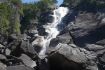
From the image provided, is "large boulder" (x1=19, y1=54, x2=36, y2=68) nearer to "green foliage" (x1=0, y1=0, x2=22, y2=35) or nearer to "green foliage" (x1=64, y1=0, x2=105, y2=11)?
"green foliage" (x1=0, y1=0, x2=22, y2=35)

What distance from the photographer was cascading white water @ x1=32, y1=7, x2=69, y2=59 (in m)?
65.6

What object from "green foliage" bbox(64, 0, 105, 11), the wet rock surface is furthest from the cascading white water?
"green foliage" bbox(64, 0, 105, 11)

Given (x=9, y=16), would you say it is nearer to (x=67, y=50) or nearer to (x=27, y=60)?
(x=27, y=60)

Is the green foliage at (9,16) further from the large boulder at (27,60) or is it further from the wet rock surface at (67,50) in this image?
the large boulder at (27,60)

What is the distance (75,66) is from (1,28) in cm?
2915

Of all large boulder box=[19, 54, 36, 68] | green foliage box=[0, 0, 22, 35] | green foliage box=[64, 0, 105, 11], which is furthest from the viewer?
green foliage box=[64, 0, 105, 11]

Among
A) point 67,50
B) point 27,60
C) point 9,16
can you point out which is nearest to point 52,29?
point 9,16

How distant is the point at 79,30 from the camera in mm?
63969

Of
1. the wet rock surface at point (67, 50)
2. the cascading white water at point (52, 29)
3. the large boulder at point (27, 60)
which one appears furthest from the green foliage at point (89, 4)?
the large boulder at point (27, 60)

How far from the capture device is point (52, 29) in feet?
250

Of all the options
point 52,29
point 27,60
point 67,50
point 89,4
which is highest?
point 89,4

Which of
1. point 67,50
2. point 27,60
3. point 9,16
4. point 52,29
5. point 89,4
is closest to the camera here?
point 67,50

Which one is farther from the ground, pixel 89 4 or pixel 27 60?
pixel 89 4

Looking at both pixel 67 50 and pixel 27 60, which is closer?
pixel 67 50
